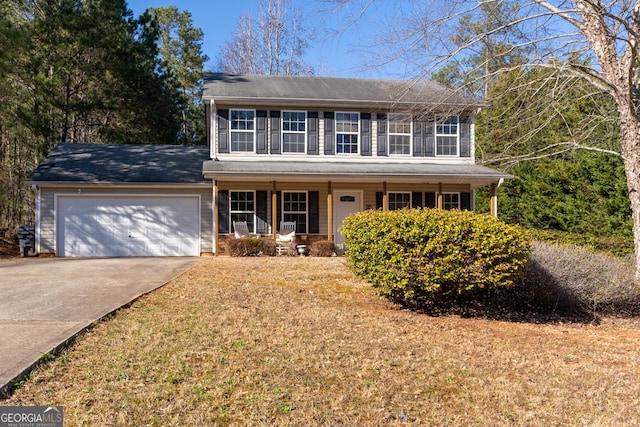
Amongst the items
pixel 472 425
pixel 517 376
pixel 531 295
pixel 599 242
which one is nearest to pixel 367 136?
pixel 599 242

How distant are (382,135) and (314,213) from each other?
364cm

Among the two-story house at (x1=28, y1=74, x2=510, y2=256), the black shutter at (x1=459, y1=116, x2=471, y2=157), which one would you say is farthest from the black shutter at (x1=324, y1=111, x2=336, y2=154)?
the black shutter at (x1=459, y1=116, x2=471, y2=157)

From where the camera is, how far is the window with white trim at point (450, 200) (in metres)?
17.4

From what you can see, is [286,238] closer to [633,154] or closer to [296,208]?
[296,208]

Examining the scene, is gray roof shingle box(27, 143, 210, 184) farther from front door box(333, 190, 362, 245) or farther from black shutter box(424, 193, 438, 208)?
black shutter box(424, 193, 438, 208)

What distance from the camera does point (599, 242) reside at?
496 inches

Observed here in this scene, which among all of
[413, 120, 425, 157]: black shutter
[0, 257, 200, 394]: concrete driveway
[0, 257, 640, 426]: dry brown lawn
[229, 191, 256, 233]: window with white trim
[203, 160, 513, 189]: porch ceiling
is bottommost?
[0, 257, 640, 426]: dry brown lawn

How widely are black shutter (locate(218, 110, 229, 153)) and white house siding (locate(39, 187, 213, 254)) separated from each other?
57.3 inches

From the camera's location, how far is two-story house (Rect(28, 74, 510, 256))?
1523cm

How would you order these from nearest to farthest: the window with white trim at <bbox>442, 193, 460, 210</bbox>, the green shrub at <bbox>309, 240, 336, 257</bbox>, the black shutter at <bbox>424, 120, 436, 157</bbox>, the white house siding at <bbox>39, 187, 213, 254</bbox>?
the green shrub at <bbox>309, 240, 336, 257</bbox> < the white house siding at <bbox>39, 187, 213, 254</bbox> < the black shutter at <bbox>424, 120, 436, 157</bbox> < the window with white trim at <bbox>442, 193, 460, 210</bbox>

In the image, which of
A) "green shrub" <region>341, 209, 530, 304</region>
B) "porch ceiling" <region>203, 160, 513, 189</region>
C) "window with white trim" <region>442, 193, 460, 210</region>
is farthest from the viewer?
"window with white trim" <region>442, 193, 460, 210</region>

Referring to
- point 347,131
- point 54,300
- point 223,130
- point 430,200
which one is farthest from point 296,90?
point 54,300

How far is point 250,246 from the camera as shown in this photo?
47.5 ft

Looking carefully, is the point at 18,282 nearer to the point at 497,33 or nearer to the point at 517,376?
the point at 517,376
